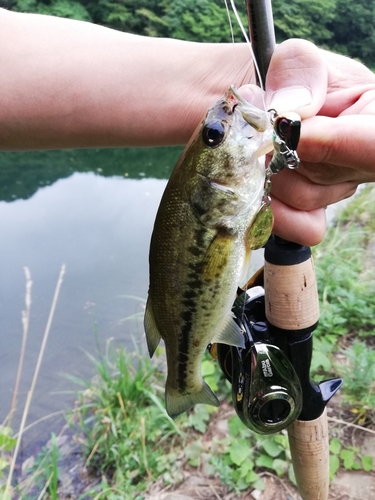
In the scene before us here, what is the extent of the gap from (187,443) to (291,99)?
7.76 ft

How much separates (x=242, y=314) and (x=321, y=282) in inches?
99.9

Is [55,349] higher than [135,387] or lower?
lower

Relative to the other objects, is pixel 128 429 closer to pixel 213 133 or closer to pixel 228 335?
pixel 228 335

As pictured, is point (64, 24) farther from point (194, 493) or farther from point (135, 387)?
point (194, 493)

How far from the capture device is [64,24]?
1822 millimetres

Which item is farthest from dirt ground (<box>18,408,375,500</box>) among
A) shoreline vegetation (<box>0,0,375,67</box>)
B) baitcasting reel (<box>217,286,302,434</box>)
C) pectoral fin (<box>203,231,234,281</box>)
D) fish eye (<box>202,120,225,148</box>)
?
shoreline vegetation (<box>0,0,375,67</box>)

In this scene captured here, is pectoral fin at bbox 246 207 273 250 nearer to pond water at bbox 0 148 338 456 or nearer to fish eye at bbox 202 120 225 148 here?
fish eye at bbox 202 120 225 148

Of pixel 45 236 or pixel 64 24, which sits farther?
pixel 45 236

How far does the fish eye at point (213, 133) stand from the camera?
110cm

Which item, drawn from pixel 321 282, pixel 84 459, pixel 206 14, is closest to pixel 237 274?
pixel 84 459

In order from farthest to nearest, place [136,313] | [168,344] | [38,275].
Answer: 1. [38,275]
2. [136,313]
3. [168,344]

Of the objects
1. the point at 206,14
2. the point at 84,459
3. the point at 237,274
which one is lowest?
the point at 206,14

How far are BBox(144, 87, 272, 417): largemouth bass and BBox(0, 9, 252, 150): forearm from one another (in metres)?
0.68

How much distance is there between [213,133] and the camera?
3.63ft
